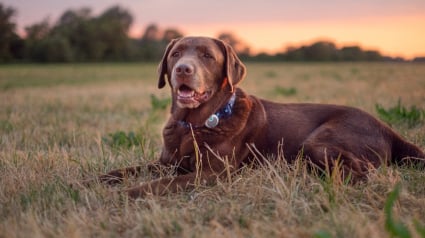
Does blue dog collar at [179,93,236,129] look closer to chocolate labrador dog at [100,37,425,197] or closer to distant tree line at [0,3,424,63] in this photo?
chocolate labrador dog at [100,37,425,197]

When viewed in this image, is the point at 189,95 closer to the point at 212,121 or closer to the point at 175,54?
the point at 212,121

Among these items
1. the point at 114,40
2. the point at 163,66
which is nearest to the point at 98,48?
the point at 114,40

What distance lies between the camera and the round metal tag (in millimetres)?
3898

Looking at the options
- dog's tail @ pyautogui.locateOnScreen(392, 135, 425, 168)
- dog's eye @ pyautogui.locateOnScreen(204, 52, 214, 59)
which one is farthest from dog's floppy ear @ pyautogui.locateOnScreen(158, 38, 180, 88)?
dog's tail @ pyautogui.locateOnScreen(392, 135, 425, 168)

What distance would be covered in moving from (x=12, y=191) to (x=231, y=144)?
188cm

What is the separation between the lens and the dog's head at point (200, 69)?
3836 mm

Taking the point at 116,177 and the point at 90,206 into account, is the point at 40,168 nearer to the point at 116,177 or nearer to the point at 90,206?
the point at 116,177

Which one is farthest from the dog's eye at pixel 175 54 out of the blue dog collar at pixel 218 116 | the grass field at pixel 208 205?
the grass field at pixel 208 205

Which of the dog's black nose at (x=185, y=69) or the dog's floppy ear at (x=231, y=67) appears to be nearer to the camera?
the dog's black nose at (x=185, y=69)

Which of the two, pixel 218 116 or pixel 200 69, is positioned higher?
pixel 200 69

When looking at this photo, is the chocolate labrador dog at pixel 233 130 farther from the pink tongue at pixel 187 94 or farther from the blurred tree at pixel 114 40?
the blurred tree at pixel 114 40

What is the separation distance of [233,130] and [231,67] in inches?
25.3

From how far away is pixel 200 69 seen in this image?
12.8 feet

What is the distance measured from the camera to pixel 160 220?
262 centimetres
